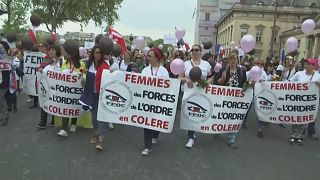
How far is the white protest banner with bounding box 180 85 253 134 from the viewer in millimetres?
7094

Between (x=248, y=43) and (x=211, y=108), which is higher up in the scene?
(x=248, y=43)

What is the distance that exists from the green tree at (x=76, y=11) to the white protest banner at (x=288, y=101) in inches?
1348

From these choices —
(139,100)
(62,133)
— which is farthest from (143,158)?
(62,133)

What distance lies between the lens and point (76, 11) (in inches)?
1624

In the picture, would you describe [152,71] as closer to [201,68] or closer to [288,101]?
[201,68]

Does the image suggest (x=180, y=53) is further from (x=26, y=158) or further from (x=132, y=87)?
(x=26, y=158)

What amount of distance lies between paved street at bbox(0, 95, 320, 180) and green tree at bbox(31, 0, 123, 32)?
3399 centimetres

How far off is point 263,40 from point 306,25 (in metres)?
71.4

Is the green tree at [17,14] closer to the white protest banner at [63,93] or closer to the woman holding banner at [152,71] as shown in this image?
the white protest banner at [63,93]

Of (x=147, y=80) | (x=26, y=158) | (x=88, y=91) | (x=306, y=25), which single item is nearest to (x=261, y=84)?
(x=306, y=25)

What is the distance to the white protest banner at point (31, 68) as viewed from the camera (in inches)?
384

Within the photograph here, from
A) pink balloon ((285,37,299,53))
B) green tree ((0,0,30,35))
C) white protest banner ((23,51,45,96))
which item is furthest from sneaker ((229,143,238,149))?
green tree ((0,0,30,35))

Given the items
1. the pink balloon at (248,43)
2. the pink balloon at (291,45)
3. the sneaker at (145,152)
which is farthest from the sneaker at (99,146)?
the pink balloon at (291,45)

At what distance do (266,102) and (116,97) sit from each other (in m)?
3.24
